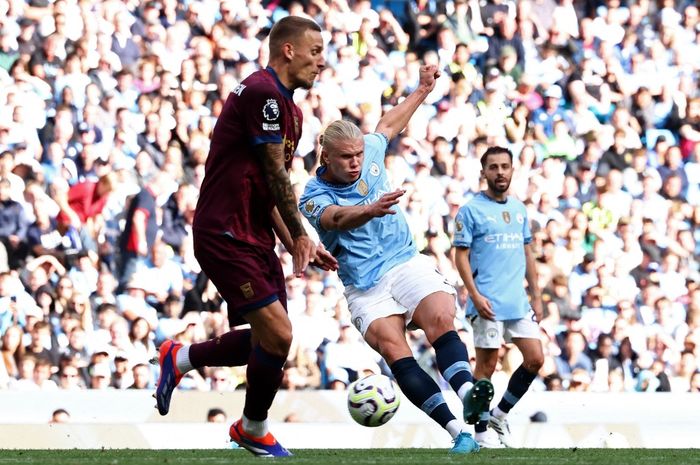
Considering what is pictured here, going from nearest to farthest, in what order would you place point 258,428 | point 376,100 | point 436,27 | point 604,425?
point 258,428
point 604,425
point 376,100
point 436,27

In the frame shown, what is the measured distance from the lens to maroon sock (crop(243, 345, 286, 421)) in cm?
736

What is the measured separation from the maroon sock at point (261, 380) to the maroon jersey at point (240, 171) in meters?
0.61

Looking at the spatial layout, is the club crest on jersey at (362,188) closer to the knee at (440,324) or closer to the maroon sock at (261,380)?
the knee at (440,324)

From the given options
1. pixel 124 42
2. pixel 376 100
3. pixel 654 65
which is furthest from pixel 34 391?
pixel 654 65

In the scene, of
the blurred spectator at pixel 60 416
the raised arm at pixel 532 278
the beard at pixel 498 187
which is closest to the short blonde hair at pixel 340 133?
the beard at pixel 498 187

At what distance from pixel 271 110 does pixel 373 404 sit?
1.78m

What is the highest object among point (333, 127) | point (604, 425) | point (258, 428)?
point (333, 127)

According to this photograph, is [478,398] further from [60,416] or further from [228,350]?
[60,416]

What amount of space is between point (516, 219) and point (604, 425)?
2.11m

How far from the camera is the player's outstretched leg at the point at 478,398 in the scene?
7121 mm

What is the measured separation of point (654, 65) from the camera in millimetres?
17812

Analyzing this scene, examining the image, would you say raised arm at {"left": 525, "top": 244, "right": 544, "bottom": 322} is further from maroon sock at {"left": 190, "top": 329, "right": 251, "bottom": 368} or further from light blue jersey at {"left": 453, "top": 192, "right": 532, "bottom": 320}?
maroon sock at {"left": 190, "top": 329, "right": 251, "bottom": 368}

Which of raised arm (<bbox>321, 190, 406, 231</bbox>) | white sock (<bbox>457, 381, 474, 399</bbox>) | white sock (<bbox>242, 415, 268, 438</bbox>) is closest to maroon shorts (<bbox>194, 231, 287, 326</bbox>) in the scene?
raised arm (<bbox>321, 190, 406, 231</bbox>)

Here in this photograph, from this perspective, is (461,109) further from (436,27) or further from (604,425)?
(604,425)
